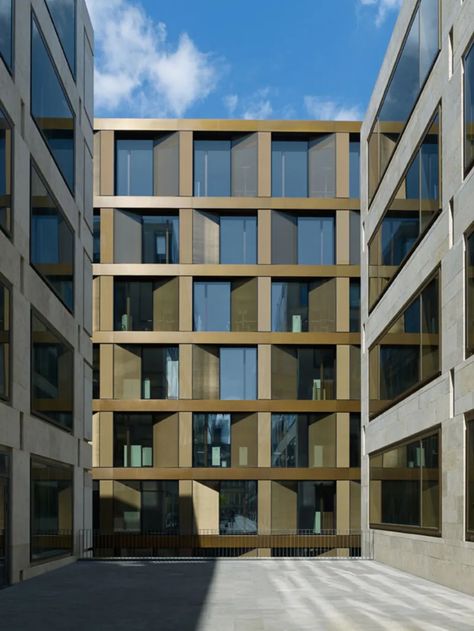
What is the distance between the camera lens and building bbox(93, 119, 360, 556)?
43312mm

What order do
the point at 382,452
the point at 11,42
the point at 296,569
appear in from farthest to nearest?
the point at 382,452, the point at 296,569, the point at 11,42

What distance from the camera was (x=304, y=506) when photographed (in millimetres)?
43594

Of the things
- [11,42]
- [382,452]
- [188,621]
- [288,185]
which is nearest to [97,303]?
[288,185]

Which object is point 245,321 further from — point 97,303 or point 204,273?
point 97,303

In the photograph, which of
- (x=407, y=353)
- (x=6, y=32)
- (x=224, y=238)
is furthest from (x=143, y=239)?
(x=6, y=32)

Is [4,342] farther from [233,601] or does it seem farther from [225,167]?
[225,167]

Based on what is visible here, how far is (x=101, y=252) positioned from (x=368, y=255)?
56.1ft

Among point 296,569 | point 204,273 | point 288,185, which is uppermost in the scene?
point 288,185

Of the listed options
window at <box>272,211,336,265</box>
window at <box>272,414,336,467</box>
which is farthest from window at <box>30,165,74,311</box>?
window at <box>272,414,336,467</box>

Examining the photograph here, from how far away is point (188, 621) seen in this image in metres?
13.8

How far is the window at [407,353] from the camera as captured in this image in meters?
21.5

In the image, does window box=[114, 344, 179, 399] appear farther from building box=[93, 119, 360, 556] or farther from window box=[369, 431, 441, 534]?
window box=[369, 431, 441, 534]

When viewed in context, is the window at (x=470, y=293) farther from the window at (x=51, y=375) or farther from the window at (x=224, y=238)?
the window at (x=224, y=238)

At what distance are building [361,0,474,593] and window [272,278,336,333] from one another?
12.7 meters
